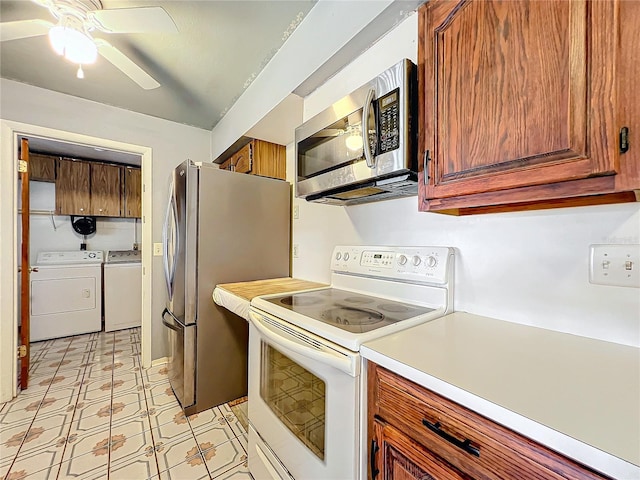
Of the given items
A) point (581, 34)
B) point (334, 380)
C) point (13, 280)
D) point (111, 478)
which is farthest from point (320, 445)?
point (13, 280)

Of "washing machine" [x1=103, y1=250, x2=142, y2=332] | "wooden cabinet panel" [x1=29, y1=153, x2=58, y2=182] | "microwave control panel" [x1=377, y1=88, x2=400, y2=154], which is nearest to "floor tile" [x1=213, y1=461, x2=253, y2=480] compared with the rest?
"microwave control panel" [x1=377, y1=88, x2=400, y2=154]

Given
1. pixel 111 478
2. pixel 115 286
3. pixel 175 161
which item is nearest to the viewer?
pixel 111 478

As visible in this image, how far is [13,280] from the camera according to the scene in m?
2.01

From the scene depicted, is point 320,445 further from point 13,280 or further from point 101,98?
point 101,98

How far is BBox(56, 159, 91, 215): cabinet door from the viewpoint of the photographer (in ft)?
11.4

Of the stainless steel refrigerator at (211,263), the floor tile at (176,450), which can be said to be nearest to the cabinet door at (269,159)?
the stainless steel refrigerator at (211,263)

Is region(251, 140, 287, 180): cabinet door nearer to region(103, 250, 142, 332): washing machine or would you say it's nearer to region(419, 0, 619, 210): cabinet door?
region(419, 0, 619, 210): cabinet door

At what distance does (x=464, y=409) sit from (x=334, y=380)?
0.38m

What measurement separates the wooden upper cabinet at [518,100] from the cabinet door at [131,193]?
14.0 feet

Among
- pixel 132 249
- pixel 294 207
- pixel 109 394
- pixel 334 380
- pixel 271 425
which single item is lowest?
pixel 109 394

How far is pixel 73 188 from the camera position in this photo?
3.54 m

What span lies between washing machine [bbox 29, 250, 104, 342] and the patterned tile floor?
2.94 ft

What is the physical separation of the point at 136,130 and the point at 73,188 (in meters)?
1.85

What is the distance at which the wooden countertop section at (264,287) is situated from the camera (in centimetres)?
160
